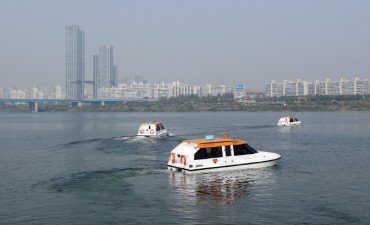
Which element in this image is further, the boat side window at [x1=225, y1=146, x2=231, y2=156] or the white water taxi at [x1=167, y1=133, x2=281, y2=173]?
the boat side window at [x1=225, y1=146, x2=231, y2=156]

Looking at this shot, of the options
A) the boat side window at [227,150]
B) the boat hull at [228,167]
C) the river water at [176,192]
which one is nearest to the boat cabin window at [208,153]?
the boat side window at [227,150]

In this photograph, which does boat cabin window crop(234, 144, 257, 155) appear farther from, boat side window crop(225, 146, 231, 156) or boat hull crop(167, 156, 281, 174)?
boat hull crop(167, 156, 281, 174)

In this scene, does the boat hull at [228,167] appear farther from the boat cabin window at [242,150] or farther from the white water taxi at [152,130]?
the white water taxi at [152,130]

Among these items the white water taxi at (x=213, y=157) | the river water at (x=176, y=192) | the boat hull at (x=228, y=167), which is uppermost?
the white water taxi at (x=213, y=157)

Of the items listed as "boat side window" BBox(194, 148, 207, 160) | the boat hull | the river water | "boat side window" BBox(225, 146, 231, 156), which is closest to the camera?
the river water

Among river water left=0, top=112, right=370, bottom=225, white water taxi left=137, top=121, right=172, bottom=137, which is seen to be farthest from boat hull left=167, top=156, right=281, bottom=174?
white water taxi left=137, top=121, right=172, bottom=137

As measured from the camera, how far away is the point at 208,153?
37.1m

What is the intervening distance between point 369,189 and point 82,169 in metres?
22.9

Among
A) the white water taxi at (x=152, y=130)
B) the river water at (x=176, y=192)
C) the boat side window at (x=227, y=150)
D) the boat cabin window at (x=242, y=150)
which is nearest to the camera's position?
the river water at (x=176, y=192)

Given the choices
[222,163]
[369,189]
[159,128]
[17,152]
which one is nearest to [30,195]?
[222,163]

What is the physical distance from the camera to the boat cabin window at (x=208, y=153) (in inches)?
1443

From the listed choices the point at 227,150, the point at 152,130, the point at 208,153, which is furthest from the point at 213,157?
the point at 152,130

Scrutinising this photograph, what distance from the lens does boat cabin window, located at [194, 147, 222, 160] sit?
36.7 meters

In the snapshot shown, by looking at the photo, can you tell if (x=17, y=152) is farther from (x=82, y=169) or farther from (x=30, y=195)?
(x=30, y=195)
